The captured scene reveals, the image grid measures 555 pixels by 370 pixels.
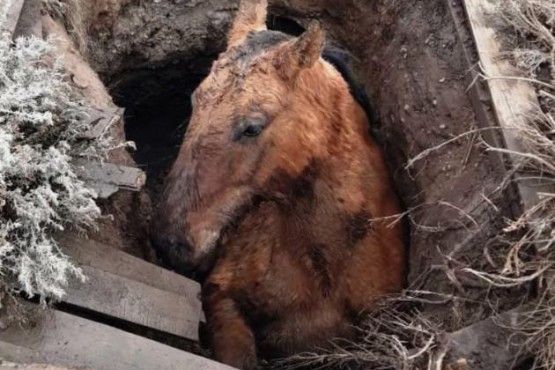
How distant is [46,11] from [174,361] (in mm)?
2177

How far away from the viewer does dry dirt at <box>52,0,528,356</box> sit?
3744 millimetres

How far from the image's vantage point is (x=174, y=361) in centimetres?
321

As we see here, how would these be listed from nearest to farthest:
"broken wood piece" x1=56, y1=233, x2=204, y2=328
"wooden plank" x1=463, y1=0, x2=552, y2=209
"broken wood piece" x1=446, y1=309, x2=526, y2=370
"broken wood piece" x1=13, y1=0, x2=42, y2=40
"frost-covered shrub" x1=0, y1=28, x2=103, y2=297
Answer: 1. "frost-covered shrub" x1=0, y1=28, x2=103, y2=297
2. "broken wood piece" x1=446, y1=309, x2=526, y2=370
3. "broken wood piece" x1=56, y1=233, x2=204, y2=328
4. "wooden plank" x1=463, y1=0, x2=552, y2=209
5. "broken wood piece" x1=13, y1=0, x2=42, y2=40

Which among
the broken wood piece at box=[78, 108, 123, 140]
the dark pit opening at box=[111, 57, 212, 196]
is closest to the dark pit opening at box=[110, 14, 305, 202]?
the dark pit opening at box=[111, 57, 212, 196]

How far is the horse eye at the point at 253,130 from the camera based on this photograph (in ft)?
12.1

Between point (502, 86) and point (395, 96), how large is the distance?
110 cm

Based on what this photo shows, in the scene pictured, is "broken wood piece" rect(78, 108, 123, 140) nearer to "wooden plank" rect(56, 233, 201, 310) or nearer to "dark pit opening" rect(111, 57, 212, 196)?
"wooden plank" rect(56, 233, 201, 310)

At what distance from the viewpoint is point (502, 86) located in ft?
12.3

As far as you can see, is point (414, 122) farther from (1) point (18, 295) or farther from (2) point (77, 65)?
(1) point (18, 295)

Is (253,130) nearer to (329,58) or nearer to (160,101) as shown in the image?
(329,58)

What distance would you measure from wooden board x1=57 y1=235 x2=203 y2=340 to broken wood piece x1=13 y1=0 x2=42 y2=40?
116cm

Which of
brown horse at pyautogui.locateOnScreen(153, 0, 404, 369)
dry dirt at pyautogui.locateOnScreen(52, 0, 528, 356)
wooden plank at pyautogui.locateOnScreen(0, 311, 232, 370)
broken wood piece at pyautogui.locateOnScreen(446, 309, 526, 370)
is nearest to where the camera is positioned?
wooden plank at pyautogui.locateOnScreen(0, 311, 232, 370)

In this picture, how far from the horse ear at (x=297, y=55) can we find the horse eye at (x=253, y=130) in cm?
29

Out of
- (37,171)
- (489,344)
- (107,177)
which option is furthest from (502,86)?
(37,171)
